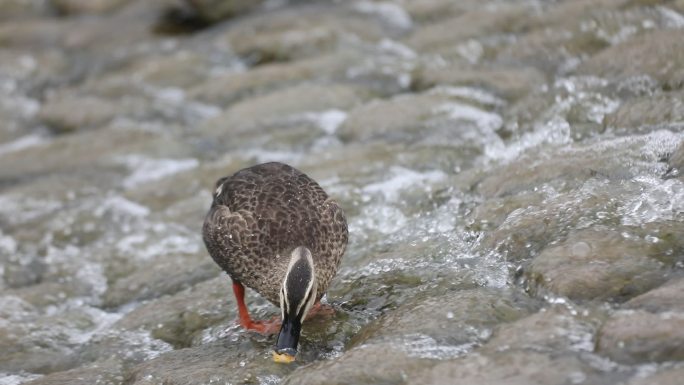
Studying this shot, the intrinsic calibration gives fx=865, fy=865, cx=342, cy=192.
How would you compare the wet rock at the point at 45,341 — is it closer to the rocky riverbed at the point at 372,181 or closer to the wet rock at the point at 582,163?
the rocky riverbed at the point at 372,181

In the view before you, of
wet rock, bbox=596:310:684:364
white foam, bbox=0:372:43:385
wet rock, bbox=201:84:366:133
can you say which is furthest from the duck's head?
wet rock, bbox=201:84:366:133

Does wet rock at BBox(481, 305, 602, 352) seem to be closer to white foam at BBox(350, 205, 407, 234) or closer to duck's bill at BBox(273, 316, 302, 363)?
duck's bill at BBox(273, 316, 302, 363)

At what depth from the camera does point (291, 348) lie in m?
4.55

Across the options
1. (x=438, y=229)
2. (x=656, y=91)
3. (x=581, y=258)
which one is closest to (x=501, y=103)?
(x=656, y=91)

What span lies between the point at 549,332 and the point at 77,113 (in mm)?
7783

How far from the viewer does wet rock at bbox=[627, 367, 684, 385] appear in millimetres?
3548

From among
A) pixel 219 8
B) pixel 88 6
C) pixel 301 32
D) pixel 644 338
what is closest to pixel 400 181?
pixel 644 338

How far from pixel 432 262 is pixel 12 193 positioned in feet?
16.7

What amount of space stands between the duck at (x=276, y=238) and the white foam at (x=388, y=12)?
243 inches

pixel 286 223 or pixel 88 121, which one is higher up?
pixel 286 223

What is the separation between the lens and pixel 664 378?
11.7 ft

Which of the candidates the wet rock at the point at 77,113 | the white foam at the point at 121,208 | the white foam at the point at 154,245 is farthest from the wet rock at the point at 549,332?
the wet rock at the point at 77,113

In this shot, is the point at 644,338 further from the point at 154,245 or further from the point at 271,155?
the point at 271,155

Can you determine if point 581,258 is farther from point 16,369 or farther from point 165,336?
point 16,369
